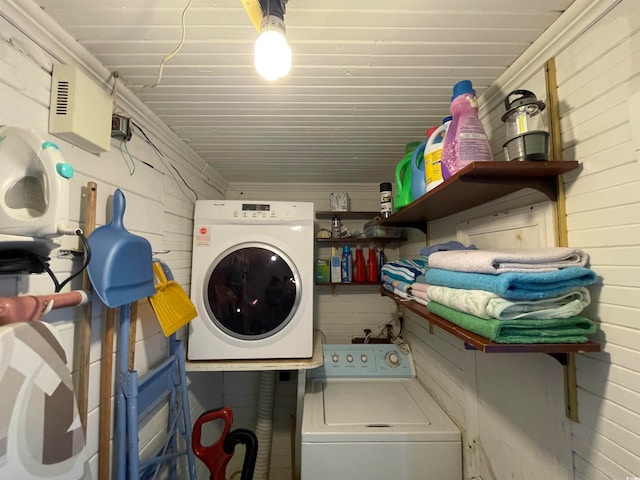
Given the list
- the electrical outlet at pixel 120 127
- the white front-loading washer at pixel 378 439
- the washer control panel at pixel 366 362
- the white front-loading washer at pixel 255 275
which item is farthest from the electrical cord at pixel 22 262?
the washer control panel at pixel 366 362

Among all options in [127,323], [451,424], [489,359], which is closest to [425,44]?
[489,359]

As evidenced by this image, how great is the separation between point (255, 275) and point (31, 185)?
109 cm

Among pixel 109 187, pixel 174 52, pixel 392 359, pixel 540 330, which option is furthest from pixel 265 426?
pixel 174 52

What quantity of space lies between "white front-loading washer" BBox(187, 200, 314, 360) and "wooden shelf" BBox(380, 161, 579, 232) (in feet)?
2.61

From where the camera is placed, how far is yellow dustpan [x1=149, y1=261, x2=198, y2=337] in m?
1.19

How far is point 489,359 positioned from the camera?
1.16 meters

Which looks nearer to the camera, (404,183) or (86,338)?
(86,338)

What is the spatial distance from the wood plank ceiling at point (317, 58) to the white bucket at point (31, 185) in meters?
0.41

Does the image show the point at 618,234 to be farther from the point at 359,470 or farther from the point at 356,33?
the point at 359,470

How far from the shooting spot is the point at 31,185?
0.68 meters

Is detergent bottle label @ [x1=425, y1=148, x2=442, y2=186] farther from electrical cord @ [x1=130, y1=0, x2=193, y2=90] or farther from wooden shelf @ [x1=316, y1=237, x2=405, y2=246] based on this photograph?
wooden shelf @ [x1=316, y1=237, x2=405, y2=246]

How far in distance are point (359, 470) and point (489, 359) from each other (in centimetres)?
78

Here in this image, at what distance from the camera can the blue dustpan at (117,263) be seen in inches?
34.6

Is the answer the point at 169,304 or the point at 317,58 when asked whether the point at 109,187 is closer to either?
the point at 169,304
